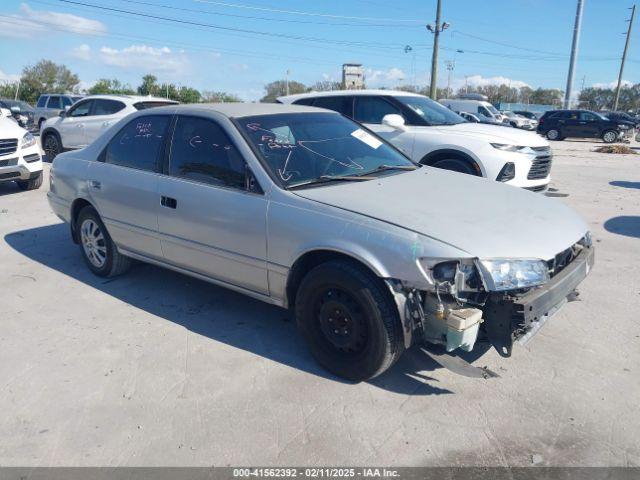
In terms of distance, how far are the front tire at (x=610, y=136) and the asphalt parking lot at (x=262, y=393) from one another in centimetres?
2526

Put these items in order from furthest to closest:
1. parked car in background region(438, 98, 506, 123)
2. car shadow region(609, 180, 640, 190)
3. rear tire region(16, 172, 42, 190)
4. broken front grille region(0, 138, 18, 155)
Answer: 1. parked car in background region(438, 98, 506, 123)
2. car shadow region(609, 180, 640, 190)
3. rear tire region(16, 172, 42, 190)
4. broken front grille region(0, 138, 18, 155)

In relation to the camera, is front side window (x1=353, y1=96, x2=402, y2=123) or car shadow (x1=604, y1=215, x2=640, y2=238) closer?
car shadow (x1=604, y1=215, x2=640, y2=238)

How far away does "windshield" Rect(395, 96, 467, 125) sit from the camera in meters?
7.95

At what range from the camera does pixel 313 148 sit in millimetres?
3979

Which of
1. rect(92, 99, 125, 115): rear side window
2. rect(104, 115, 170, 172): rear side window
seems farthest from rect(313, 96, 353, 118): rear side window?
rect(92, 99, 125, 115): rear side window

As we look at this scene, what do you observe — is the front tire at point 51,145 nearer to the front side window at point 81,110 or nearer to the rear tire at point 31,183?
the front side window at point 81,110

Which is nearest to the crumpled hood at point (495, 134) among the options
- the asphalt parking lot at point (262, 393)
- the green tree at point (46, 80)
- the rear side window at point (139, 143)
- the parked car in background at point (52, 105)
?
the asphalt parking lot at point (262, 393)

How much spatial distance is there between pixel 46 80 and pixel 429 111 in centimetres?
5091

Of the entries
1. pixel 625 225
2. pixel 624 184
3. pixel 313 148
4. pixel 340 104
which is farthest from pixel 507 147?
pixel 624 184

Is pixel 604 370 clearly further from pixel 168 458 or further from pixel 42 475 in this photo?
pixel 42 475

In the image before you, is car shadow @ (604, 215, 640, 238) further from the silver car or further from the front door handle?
the front door handle

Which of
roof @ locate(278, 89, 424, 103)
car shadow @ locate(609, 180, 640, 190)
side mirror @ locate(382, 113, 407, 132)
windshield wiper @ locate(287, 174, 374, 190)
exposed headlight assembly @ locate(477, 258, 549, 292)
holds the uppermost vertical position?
roof @ locate(278, 89, 424, 103)

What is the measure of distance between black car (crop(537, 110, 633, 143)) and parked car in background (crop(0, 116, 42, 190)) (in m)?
25.7

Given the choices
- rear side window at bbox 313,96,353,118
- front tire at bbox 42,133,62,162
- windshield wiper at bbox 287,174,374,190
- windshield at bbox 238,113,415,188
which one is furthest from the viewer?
front tire at bbox 42,133,62,162
